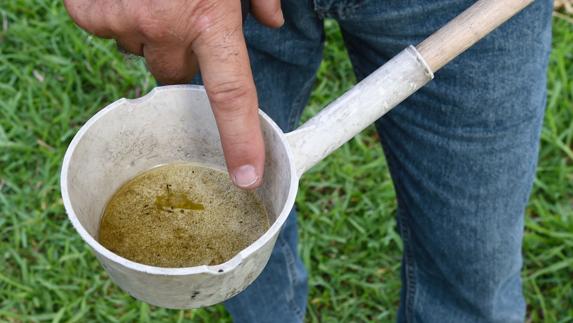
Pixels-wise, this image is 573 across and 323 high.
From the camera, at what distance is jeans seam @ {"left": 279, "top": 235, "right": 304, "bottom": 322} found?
2018 millimetres

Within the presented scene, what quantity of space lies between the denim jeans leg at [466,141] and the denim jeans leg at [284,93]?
9 cm

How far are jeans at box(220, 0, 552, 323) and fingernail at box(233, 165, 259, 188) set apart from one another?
479 millimetres

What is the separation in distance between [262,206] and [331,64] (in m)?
1.78

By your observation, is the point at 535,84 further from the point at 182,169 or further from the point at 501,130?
the point at 182,169

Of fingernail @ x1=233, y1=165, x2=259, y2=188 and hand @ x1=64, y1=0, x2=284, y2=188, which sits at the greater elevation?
hand @ x1=64, y1=0, x2=284, y2=188

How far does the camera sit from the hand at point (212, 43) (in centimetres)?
104

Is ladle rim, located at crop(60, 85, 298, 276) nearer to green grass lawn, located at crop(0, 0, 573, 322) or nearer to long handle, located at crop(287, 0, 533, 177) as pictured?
long handle, located at crop(287, 0, 533, 177)

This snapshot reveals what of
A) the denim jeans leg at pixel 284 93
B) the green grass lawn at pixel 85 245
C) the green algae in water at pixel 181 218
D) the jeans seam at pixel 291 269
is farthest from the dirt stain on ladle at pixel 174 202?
the green grass lawn at pixel 85 245

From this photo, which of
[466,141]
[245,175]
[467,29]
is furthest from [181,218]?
[466,141]

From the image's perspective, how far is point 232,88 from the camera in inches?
41.1

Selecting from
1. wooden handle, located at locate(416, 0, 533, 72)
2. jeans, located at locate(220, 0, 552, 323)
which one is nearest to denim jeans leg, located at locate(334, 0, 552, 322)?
jeans, located at locate(220, 0, 552, 323)

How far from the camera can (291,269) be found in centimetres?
208

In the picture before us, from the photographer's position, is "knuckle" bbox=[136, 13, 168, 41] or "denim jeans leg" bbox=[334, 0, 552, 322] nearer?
"knuckle" bbox=[136, 13, 168, 41]

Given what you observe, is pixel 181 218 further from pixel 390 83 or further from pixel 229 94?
pixel 390 83
